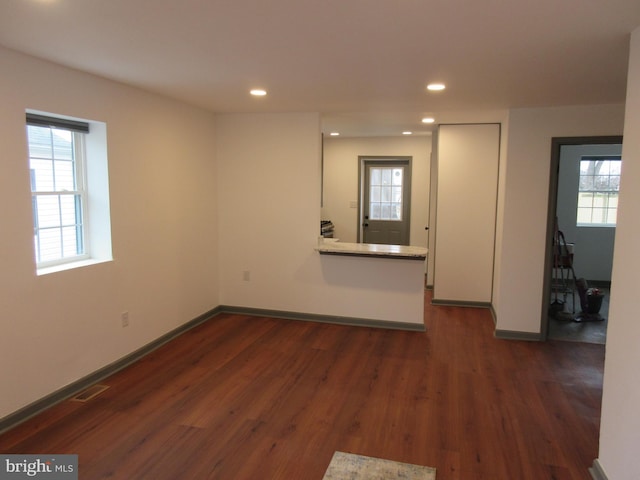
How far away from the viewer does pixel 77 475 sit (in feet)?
7.73

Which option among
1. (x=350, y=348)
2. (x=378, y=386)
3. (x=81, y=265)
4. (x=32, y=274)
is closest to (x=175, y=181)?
(x=81, y=265)

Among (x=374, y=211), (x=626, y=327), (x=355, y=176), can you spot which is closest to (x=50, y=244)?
(x=626, y=327)

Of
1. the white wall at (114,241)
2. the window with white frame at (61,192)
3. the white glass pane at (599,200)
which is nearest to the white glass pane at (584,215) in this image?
the white glass pane at (599,200)

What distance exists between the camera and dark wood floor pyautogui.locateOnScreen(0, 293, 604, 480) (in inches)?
99.1

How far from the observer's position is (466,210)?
18.5ft

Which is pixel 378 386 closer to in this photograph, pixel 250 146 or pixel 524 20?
pixel 524 20

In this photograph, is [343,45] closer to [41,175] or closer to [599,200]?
[41,175]

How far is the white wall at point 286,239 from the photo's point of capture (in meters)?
4.89

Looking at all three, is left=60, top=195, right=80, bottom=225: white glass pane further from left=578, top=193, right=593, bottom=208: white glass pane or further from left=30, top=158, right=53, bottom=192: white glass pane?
left=578, top=193, right=593, bottom=208: white glass pane

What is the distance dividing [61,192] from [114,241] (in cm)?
54

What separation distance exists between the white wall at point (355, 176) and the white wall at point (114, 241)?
2961 millimetres

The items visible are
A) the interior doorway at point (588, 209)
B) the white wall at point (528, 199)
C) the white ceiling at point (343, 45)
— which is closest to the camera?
the white ceiling at point (343, 45)

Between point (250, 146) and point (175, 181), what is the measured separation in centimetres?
106

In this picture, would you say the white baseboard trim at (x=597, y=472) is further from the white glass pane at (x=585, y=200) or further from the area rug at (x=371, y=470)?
the white glass pane at (x=585, y=200)
